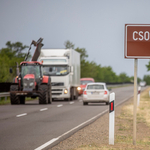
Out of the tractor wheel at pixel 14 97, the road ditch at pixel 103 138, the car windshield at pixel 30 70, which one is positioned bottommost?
the road ditch at pixel 103 138

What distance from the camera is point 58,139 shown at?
1000cm

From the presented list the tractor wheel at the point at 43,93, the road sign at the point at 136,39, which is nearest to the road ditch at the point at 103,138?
the road sign at the point at 136,39

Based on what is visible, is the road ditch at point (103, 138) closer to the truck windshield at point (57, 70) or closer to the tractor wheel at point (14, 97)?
the tractor wheel at point (14, 97)

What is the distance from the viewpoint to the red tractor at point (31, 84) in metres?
25.4

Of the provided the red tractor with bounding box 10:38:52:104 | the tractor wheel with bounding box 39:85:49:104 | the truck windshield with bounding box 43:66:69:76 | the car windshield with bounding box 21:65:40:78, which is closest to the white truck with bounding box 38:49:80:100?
the truck windshield with bounding box 43:66:69:76

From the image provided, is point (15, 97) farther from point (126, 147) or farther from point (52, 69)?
point (126, 147)

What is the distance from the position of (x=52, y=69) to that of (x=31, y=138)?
1958 cm

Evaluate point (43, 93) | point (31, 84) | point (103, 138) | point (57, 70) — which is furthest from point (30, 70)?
point (103, 138)

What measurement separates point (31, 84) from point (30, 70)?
979 millimetres

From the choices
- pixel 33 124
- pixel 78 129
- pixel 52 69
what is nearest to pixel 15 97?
pixel 52 69

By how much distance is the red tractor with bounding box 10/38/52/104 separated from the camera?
25.4 m

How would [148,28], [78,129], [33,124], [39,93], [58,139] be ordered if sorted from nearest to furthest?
[148,28] < [58,139] < [78,129] < [33,124] < [39,93]

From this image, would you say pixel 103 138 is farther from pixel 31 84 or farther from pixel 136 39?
pixel 31 84

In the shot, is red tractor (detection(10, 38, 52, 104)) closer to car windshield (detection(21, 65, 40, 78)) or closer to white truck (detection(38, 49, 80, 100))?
car windshield (detection(21, 65, 40, 78))
